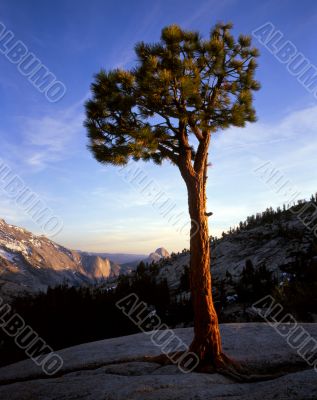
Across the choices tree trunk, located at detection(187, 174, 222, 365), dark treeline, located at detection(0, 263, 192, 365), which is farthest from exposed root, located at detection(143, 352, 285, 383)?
dark treeline, located at detection(0, 263, 192, 365)

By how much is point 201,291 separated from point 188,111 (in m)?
3.43

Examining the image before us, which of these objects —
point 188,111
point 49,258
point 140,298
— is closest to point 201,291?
point 188,111

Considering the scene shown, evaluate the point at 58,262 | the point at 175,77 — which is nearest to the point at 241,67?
the point at 175,77

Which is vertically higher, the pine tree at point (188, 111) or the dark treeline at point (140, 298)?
the pine tree at point (188, 111)

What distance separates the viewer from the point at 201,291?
6.48 meters

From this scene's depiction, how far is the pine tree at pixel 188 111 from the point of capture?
654 cm

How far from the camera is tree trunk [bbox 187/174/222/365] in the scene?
632 centimetres

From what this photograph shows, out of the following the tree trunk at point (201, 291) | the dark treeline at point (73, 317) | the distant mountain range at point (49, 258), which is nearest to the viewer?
the tree trunk at point (201, 291)

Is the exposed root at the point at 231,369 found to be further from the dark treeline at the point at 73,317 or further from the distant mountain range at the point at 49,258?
the distant mountain range at the point at 49,258

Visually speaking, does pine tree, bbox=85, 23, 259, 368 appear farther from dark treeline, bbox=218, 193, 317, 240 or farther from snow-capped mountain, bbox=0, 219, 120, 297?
snow-capped mountain, bbox=0, 219, 120, 297

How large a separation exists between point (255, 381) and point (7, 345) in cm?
626

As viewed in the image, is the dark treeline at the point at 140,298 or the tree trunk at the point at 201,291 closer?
the tree trunk at the point at 201,291

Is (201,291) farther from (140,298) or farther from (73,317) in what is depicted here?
(140,298)

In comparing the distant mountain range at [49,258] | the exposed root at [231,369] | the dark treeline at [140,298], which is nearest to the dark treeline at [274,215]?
the dark treeline at [140,298]
